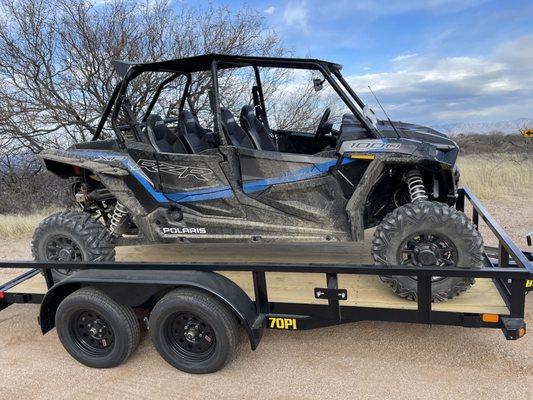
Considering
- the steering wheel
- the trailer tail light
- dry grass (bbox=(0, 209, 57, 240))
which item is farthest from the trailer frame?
dry grass (bbox=(0, 209, 57, 240))

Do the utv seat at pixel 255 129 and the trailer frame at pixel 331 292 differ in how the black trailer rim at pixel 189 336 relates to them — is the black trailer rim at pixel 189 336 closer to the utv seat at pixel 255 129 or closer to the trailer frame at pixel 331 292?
the trailer frame at pixel 331 292

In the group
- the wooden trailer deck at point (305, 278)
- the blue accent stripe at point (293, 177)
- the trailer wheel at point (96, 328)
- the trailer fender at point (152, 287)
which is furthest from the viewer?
the blue accent stripe at point (293, 177)

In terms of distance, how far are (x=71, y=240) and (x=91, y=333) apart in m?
1.12

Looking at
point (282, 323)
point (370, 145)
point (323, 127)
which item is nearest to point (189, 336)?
point (282, 323)

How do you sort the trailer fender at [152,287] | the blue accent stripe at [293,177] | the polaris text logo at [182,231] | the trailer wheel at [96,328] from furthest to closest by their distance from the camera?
the polaris text logo at [182,231] < the blue accent stripe at [293,177] < the trailer wheel at [96,328] < the trailer fender at [152,287]

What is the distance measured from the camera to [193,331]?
331 centimetres

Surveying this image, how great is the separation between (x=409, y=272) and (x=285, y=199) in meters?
1.37

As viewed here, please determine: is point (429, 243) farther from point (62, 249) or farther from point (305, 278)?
point (62, 249)

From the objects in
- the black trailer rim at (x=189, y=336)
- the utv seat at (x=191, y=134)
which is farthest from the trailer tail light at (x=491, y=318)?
the utv seat at (x=191, y=134)

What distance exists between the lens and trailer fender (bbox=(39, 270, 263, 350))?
316cm

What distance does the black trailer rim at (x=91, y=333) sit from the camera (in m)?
3.52

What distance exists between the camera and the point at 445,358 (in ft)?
10.9

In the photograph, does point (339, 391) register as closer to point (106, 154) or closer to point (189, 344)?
point (189, 344)

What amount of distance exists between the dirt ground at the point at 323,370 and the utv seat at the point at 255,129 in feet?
5.86
